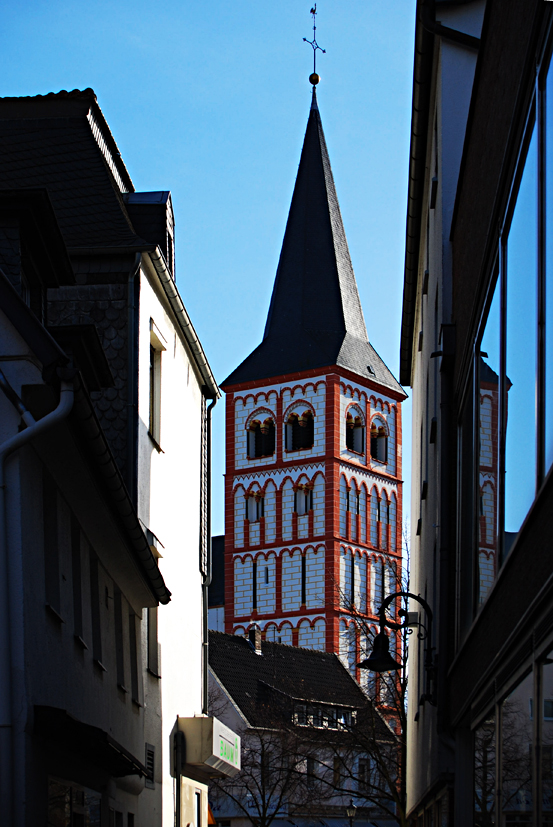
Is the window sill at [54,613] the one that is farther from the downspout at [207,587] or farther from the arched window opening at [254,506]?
the arched window opening at [254,506]

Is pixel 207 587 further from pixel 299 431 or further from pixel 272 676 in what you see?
pixel 299 431

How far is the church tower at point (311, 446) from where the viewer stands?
78.9 meters

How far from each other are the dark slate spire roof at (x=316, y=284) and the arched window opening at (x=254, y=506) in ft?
24.9

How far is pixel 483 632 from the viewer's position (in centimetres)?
826

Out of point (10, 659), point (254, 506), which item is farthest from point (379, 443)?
point (10, 659)

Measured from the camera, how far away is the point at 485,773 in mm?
8289

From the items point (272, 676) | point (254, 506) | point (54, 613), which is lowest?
point (54, 613)

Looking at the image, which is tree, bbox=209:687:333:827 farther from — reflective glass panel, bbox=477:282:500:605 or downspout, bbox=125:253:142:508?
reflective glass panel, bbox=477:282:500:605

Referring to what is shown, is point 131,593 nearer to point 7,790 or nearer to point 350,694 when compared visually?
point 7,790

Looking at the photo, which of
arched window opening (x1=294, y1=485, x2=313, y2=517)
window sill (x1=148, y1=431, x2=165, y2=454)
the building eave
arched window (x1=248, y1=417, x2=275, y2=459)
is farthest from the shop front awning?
arched window (x1=248, y1=417, x2=275, y2=459)

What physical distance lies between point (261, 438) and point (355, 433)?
19.0 feet

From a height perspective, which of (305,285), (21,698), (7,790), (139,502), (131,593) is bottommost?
(7,790)

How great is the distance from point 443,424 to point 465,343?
127 cm

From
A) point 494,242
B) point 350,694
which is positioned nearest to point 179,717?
point 494,242
